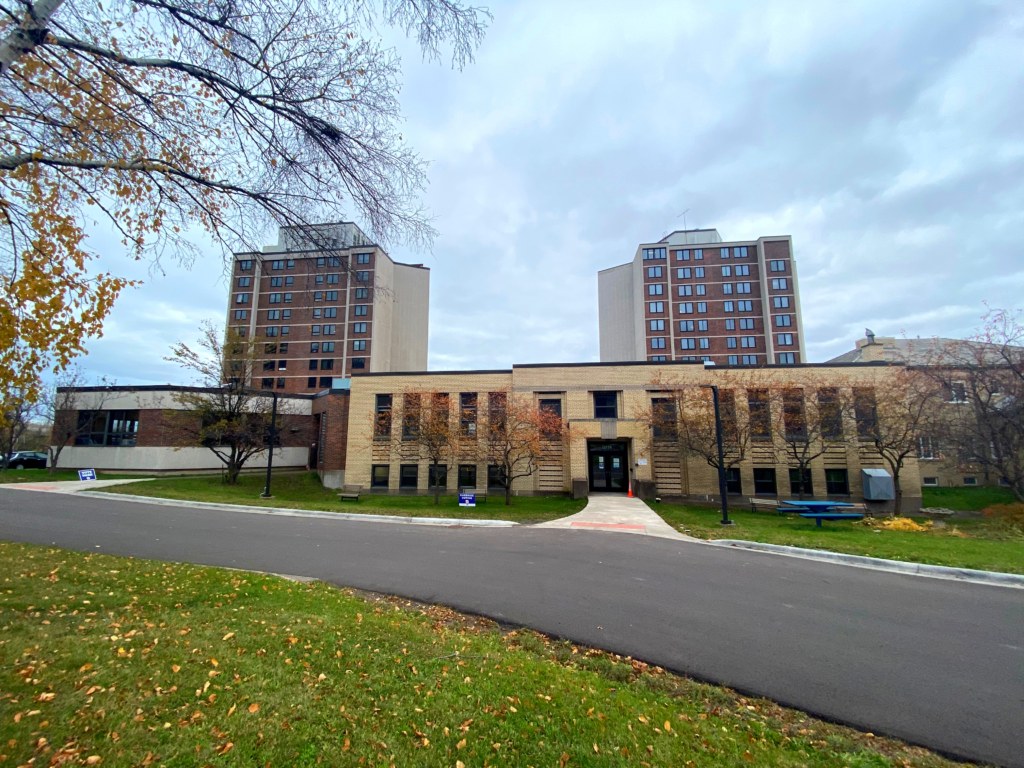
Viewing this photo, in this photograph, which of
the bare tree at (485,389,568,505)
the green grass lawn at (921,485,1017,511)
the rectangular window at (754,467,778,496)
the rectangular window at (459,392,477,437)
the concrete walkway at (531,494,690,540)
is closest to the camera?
the concrete walkway at (531,494,690,540)

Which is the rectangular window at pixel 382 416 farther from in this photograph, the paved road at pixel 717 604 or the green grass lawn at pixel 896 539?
the green grass lawn at pixel 896 539

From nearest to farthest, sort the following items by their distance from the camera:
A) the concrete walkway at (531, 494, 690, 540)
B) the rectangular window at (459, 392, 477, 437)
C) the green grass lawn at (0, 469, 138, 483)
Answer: the concrete walkway at (531, 494, 690, 540)
the green grass lawn at (0, 469, 138, 483)
the rectangular window at (459, 392, 477, 437)

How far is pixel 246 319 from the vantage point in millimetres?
66312

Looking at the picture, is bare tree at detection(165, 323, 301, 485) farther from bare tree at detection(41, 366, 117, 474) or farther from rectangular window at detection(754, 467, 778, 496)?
rectangular window at detection(754, 467, 778, 496)

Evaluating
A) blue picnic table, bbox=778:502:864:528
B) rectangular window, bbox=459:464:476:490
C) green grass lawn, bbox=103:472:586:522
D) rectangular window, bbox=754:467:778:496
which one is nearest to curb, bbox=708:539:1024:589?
blue picnic table, bbox=778:502:864:528

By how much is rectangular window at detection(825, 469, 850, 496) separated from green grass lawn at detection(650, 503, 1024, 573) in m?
7.49

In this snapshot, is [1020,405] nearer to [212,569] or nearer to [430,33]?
[430,33]

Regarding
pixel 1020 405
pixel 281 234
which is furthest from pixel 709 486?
pixel 281 234

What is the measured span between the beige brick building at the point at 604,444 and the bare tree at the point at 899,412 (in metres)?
1.09

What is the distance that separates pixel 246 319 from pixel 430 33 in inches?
2812

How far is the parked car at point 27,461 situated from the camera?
3538 centimetres

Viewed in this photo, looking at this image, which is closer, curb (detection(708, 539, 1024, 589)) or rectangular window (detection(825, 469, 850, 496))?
curb (detection(708, 539, 1024, 589))

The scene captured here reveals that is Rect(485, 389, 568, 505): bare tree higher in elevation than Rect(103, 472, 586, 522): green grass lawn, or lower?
higher

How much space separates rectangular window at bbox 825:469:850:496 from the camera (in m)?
26.1
